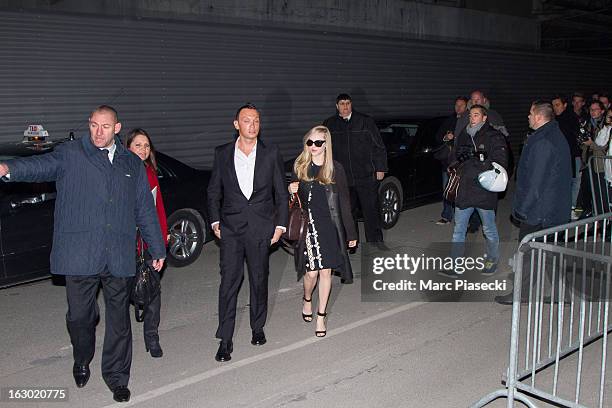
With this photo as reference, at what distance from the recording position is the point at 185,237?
898 centimetres

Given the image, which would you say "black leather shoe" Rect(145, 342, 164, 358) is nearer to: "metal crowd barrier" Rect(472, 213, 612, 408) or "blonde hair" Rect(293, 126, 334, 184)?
"blonde hair" Rect(293, 126, 334, 184)

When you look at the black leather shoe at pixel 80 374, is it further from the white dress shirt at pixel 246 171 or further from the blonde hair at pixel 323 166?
the blonde hair at pixel 323 166

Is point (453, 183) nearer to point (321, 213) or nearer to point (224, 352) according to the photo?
point (321, 213)

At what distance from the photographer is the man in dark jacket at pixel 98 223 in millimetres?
5004

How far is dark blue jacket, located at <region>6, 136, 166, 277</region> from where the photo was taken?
5000 millimetres

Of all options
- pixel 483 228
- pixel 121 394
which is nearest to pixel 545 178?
pixel 483 228

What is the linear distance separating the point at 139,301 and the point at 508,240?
6197 millimetres

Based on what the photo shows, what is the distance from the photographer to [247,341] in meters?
6.41

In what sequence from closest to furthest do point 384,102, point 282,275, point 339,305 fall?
1. point 339,305
2. point 282,275
3. point 384,102

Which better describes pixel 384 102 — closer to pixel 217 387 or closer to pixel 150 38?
pixel 150 38

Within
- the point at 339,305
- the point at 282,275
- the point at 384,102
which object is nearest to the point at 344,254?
the point at 339,305

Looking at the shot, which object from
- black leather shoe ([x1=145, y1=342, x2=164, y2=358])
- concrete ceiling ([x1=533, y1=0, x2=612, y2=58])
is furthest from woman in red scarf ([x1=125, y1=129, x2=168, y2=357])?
concrete ceiling ([x1=533, y1=0, x2=612, y2=58])

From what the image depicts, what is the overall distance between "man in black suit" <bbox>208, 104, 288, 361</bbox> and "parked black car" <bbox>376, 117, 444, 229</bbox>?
5.25 metres

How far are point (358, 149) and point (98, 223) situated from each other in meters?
4.51
